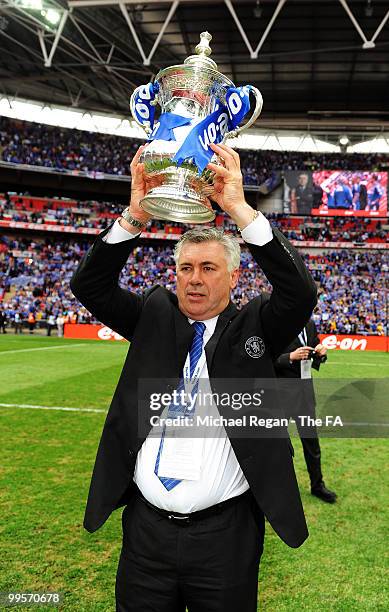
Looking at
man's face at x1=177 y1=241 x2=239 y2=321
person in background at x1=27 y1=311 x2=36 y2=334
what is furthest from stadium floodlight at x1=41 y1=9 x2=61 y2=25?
man's face at x1=177 y1=241 x2=239 y2=321

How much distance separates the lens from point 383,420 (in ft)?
26.6

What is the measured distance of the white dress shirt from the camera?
1.87 metres

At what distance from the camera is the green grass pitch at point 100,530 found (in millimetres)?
3160

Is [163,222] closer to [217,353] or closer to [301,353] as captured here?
[301,353]

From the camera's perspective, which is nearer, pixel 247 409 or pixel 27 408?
pixel 247 409

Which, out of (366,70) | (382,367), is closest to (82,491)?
(382,367)

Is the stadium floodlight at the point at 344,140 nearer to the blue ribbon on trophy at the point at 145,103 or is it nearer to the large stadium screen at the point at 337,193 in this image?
the large stadium screen at the point at 337,193

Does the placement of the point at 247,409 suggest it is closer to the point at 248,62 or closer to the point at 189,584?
the point at 189,584

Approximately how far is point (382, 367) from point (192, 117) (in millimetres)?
14205

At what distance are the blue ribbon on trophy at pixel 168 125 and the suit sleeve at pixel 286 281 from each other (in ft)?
1.97

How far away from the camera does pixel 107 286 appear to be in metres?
2.01

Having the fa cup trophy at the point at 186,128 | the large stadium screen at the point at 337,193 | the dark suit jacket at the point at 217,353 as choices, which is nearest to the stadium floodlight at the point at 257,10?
the large stadium screen at the point at 337,193

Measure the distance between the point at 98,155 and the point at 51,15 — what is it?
18713 mm

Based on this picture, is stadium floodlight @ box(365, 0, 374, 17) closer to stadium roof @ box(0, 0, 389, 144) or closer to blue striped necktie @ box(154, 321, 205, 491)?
stadium roof @ box(0, 0, 389, 144)
